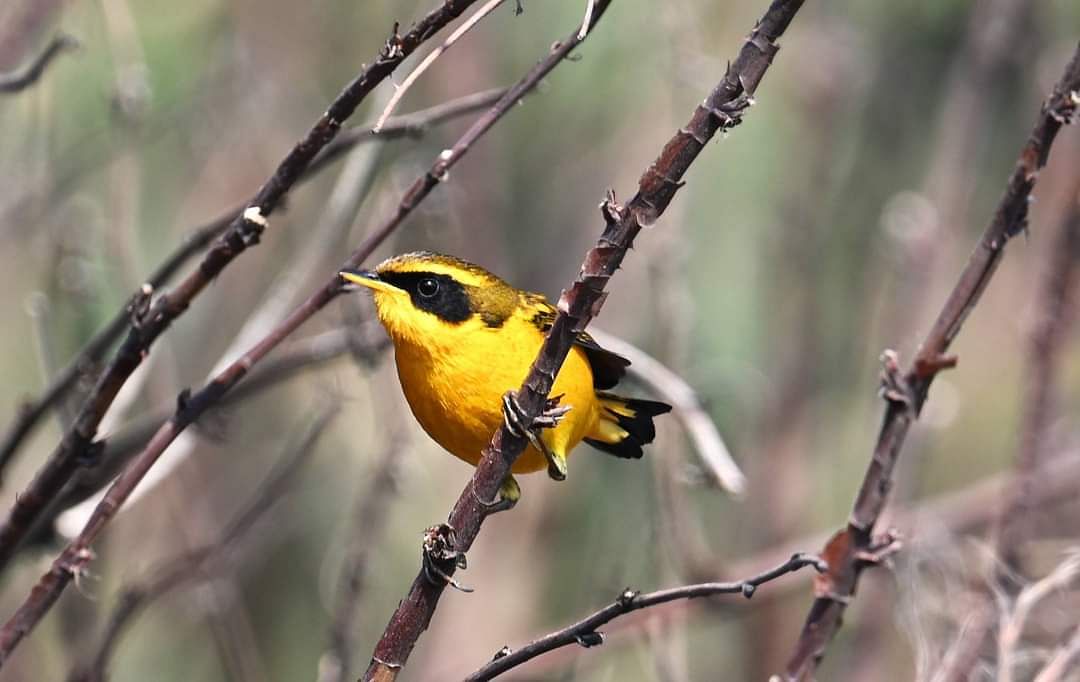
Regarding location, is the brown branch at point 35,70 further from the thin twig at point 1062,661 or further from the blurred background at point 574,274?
the thin twig at point 1062,661

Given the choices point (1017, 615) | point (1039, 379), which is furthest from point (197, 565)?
point (1039, 379)

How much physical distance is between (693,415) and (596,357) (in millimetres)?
276

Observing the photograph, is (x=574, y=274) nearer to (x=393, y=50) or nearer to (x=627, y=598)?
(x=393, y=50)

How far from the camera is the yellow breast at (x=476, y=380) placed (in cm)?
286

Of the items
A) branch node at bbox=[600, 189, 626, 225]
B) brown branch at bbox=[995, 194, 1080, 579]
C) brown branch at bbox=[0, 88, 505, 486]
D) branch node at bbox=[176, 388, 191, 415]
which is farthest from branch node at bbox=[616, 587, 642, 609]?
brown branch at bbox=[995, 194, 1080, 579]

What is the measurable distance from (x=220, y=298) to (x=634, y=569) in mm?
1789

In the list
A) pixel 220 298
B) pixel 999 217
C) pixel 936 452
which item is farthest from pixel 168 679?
pixel 999 217

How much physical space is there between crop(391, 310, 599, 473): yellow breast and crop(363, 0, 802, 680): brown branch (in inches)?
24.3

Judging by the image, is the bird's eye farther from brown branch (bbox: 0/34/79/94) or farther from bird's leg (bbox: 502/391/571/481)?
brown branch (bbox: 0/34/79/94)

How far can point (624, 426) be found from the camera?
3434mm

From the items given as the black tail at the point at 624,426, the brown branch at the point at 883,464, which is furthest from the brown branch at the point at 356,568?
the brown branch at the point at 883,464

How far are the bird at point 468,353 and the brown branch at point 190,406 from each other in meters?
0.28

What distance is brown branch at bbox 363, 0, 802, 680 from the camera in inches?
74.5

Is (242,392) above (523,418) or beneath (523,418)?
above
